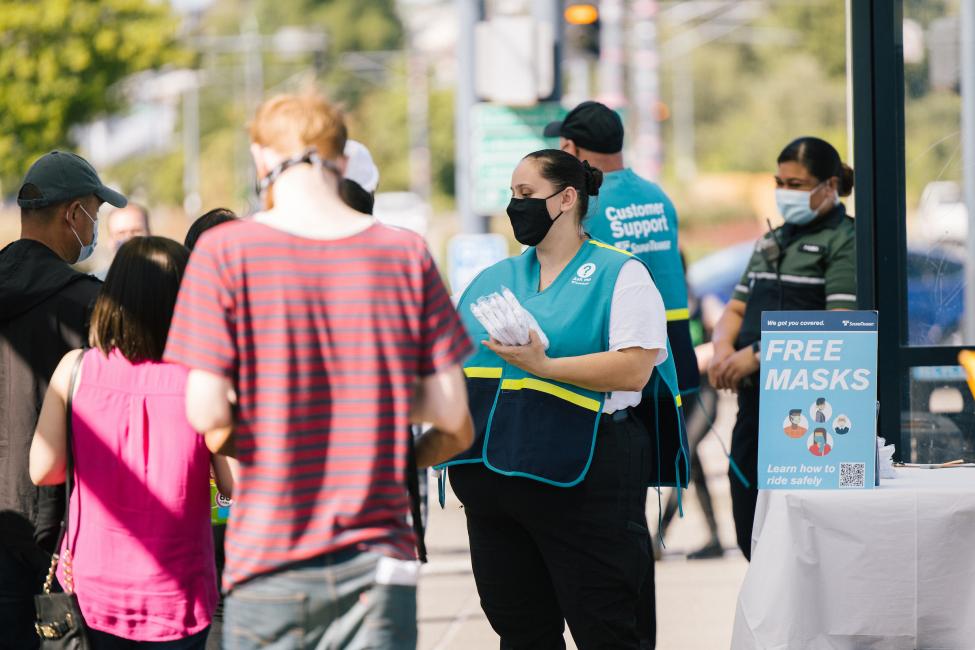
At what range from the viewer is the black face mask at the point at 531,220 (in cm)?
418

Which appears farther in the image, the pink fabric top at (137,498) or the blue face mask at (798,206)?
the blue face mask at (798,206)

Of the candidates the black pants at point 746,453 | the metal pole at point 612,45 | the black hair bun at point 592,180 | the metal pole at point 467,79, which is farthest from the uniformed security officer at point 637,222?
the metal pole at point 612,45

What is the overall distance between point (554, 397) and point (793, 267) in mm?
1682

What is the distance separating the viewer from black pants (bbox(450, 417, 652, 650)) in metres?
4.09

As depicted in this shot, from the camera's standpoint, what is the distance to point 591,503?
409 cm

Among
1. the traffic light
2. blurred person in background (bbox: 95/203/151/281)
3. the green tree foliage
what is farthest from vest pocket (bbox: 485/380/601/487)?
the green tree foliage

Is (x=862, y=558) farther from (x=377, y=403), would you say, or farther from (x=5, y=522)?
(x=5, y=522)

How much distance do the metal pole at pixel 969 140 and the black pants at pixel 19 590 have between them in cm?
336

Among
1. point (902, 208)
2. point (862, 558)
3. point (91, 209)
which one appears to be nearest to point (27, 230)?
point (91, 209)

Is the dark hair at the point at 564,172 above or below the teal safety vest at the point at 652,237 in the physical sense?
above

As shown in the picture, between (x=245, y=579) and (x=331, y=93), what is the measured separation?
1.05m

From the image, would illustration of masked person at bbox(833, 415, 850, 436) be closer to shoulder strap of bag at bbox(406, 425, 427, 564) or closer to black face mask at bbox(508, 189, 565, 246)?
black face mask at bbox(508, 189, 565, 246)

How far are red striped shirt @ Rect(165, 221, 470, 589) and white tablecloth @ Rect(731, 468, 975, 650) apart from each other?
1.74 meters

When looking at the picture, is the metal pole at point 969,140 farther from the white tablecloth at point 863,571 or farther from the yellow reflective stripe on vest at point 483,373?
the yellow reflective stripe on vest at point 483,373
